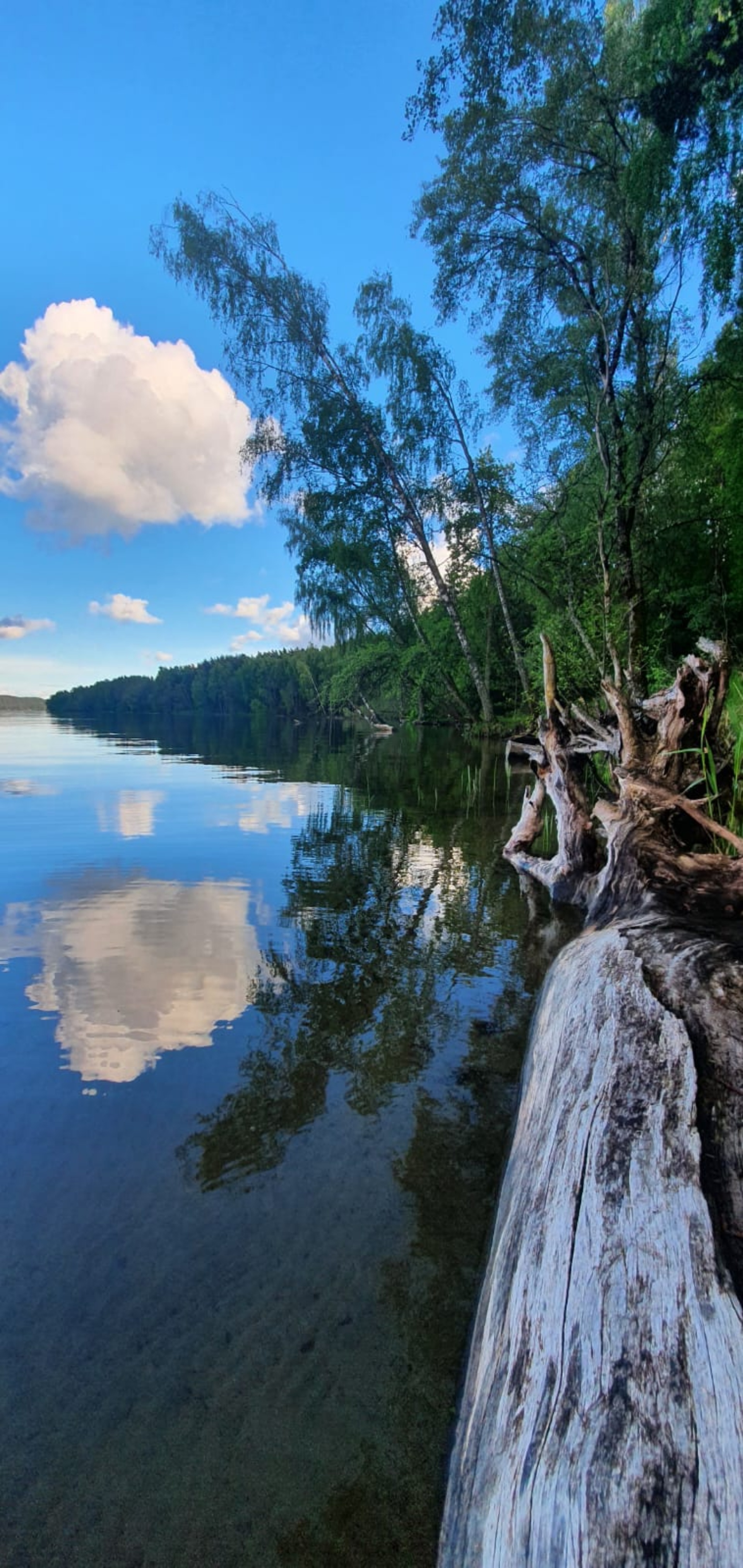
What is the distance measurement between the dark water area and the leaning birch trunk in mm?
262

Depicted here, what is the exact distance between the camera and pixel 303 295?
18.9m

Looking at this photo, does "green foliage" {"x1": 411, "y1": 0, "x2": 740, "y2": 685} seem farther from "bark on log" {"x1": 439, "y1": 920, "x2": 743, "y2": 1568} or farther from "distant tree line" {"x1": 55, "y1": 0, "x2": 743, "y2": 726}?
"bark on log" {"x1": 439, "y1": 920, "x2": 743, "y2": 1568}

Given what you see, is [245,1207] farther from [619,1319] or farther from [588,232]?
[588,232]

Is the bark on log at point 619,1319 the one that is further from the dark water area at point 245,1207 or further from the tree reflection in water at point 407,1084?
the dark water area at point 245,1207

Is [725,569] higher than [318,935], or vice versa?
[725,569]

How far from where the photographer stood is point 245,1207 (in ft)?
6.89

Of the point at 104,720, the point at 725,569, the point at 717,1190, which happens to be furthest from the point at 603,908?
the point at 104,720

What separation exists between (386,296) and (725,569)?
43.0 ft

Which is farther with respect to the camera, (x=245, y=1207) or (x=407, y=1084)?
(x=407, y=1084)

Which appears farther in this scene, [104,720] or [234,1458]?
[104,720]

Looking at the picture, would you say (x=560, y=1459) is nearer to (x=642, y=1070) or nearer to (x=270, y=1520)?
(x=270, y=1520)

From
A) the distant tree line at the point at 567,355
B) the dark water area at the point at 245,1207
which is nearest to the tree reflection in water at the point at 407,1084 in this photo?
the dark water area at the point at 245,1207

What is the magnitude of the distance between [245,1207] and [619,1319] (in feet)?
4.52

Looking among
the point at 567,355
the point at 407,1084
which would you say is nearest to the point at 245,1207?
the point at 407,1084
